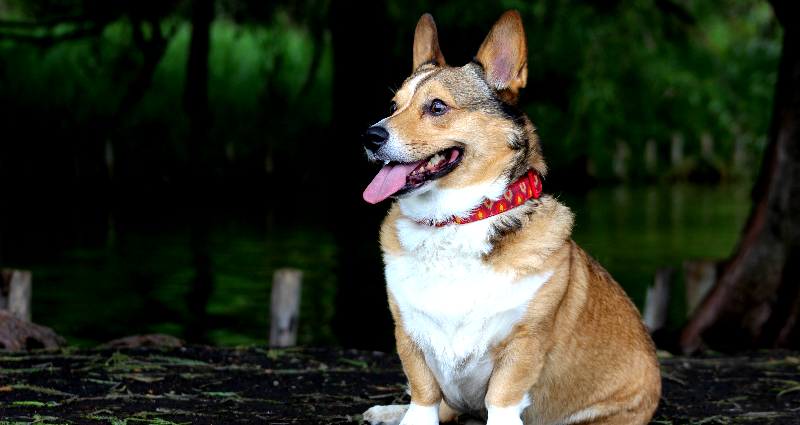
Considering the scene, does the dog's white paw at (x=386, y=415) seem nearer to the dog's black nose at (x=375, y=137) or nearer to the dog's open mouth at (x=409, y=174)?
the dog's open mouth at (x=409, y=174)

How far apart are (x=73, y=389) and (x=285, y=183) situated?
1009 cm

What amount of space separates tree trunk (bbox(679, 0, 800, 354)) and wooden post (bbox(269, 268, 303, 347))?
360 centimetres

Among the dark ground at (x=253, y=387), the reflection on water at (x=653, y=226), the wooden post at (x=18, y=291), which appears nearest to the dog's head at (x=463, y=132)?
the dark ground at (x=253, y=387)

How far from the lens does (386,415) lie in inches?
184

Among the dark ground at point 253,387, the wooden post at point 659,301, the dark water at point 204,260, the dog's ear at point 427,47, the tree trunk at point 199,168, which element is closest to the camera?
the dog's ear at point 427,47

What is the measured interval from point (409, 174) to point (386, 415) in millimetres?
1400

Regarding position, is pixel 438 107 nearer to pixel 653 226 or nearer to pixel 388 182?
pixel 388 182

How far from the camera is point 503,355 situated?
401 centimetres

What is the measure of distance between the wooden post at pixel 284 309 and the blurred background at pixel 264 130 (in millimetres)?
1558

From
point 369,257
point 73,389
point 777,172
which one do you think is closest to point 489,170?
point 73,389

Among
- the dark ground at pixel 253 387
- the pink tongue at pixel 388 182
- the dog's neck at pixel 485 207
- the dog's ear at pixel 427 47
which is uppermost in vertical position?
the dog's ear at pixel 427 47

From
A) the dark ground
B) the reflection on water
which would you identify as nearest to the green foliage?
the reflection on water

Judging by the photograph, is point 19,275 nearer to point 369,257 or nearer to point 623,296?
point 369,257

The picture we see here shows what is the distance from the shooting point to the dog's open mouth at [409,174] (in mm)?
3984
